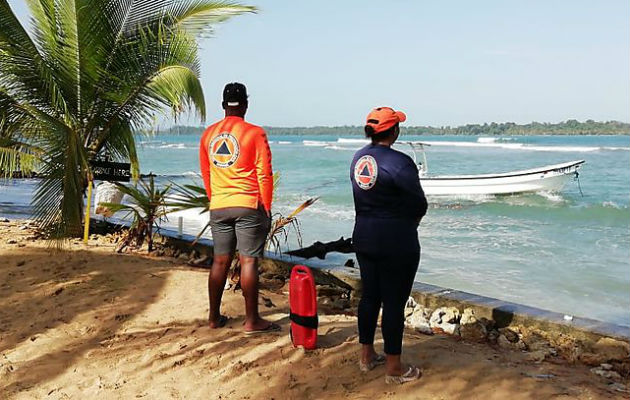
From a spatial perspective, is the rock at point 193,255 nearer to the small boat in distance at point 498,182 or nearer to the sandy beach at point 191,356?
the sandy beach at point 191,356

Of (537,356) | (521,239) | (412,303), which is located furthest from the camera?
(521,239)

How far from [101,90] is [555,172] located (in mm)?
19529

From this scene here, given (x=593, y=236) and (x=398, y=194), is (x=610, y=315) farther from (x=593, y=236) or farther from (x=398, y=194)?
(x=593, y=236)

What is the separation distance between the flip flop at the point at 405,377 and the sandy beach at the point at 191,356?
4 centimetres

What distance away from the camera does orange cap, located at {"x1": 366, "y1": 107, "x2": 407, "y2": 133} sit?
12.4ft

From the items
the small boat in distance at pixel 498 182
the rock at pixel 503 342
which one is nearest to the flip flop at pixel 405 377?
the rock at pixel 503 342

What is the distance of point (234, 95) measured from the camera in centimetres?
460

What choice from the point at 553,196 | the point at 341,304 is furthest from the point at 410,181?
the point at 553,196

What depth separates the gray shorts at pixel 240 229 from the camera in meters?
4.51

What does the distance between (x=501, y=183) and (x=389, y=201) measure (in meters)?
19.6

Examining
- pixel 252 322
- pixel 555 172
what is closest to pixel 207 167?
pixel 252 322

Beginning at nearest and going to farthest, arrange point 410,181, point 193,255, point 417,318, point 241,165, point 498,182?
1. point 410,181
2. point 241,165
3. point 417,318
4. point 193,255
5. point 498,182

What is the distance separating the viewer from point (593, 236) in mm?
14766

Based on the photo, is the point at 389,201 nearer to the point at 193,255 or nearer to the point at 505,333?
A: the point at 505,333
